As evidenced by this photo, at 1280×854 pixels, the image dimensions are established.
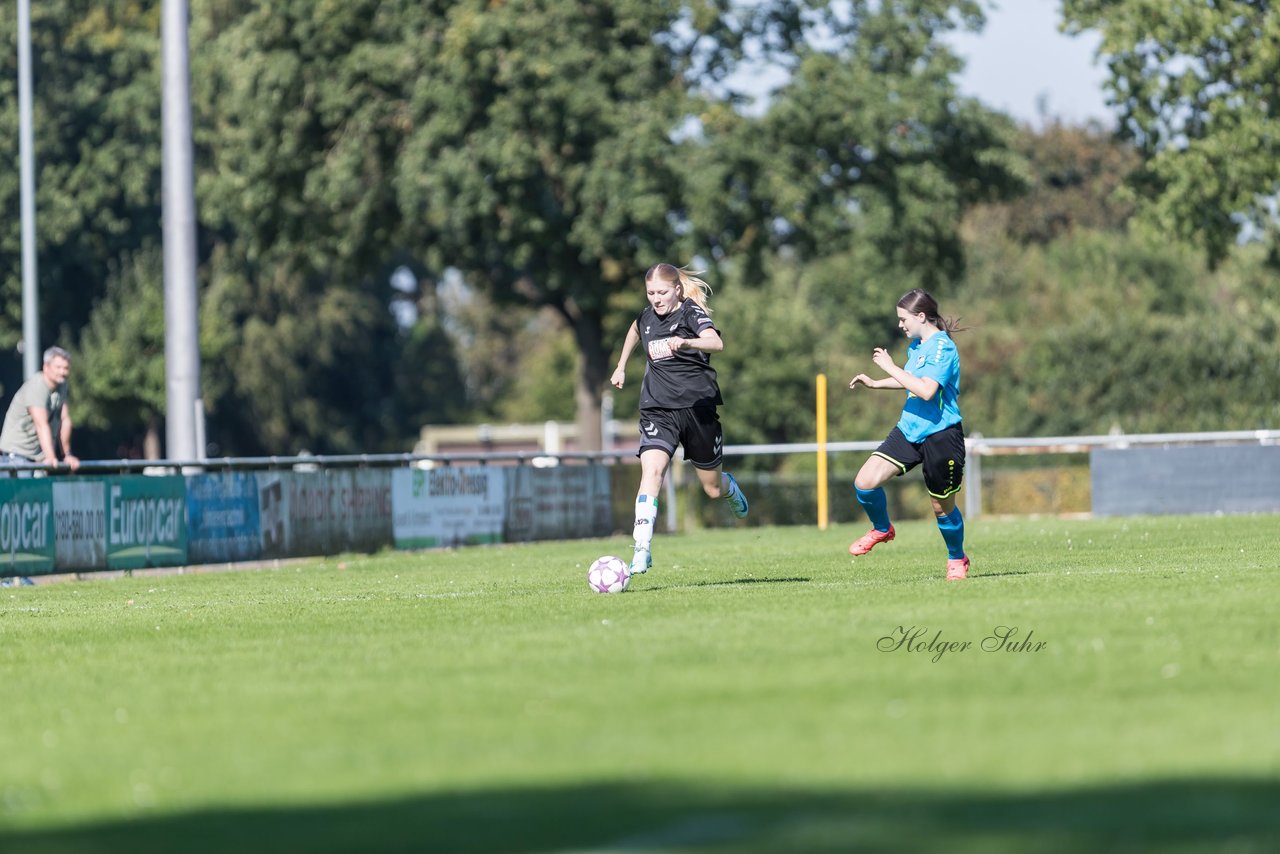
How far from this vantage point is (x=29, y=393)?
19.0 m

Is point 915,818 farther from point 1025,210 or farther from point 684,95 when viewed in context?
point 1025,210

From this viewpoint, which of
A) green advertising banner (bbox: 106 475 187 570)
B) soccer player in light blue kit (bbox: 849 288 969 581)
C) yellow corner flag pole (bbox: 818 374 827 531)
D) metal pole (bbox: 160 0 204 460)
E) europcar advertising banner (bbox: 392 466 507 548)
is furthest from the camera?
yellow corner flag pole (bbox: 818 374 827 531)

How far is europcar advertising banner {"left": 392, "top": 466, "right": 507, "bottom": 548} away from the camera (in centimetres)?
2539

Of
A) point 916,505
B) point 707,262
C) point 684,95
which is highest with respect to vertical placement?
point 684,95

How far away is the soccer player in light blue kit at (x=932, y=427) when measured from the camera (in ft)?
42.9

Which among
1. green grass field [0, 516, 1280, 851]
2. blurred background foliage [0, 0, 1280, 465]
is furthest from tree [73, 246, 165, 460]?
green grass field [0, 516, 1280, 851]

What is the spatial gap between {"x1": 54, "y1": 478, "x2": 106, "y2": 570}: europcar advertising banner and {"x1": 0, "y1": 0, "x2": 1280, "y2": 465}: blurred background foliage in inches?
784

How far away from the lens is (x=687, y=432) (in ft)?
44.1

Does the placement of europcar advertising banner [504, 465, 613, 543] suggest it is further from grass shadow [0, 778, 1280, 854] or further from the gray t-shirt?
grass shadow [0, 778, 1280, 854]

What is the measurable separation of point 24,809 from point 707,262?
35.6 metres

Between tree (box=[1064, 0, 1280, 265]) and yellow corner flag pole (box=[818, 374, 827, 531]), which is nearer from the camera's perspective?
yellow corner flag pole (box=[818, 374, 827, 531])

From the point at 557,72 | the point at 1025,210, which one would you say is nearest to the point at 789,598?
the point at 557,72
